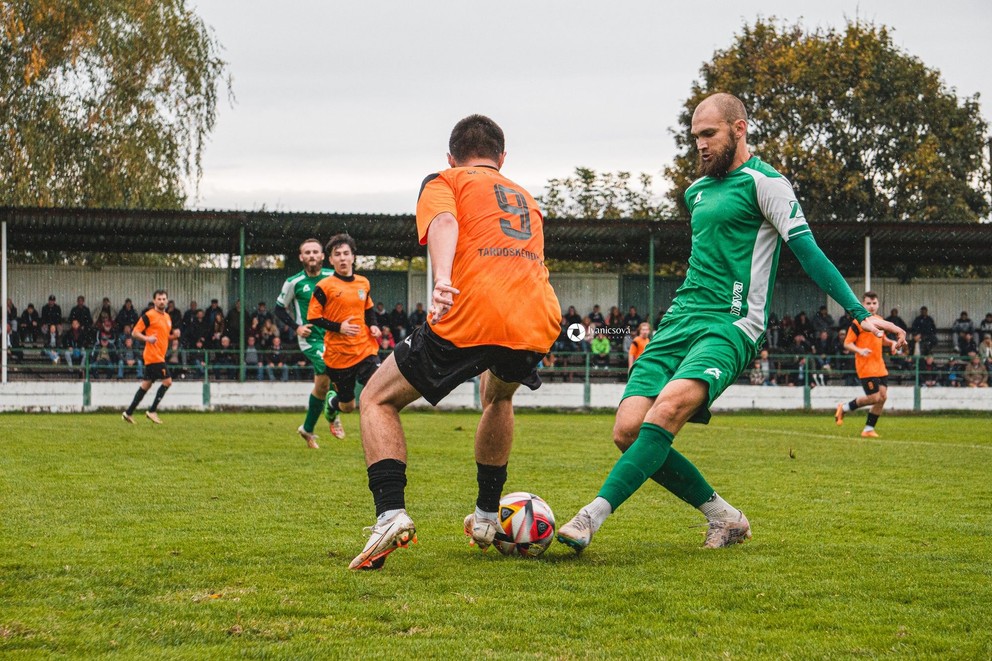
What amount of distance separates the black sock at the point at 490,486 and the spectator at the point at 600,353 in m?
18.9

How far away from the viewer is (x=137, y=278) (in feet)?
104

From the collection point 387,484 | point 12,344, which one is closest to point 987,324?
point 12,344

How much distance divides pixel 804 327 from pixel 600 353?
8.11 metres

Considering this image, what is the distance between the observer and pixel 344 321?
12.9 m

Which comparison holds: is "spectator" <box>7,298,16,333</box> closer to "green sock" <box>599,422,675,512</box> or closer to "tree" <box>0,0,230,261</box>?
"tree" <box>0,0,230,261</box>

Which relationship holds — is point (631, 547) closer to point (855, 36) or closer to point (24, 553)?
point (24, 553)

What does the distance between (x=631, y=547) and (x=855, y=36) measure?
124 ft

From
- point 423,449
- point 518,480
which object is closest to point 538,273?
point 518,480

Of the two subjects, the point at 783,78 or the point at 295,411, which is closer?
the point at 295,411

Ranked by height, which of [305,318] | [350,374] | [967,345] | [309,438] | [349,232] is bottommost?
[309,438]

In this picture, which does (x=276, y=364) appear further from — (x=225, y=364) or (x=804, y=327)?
(x=804, y=327)

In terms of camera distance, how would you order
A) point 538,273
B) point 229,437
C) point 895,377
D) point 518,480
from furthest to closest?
point 895,377
point 229,437
point 518,480
point 538,273

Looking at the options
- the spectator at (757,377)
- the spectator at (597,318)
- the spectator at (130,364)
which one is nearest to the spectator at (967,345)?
the spectator at (757,377)

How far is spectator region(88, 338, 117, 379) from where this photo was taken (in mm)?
22922
